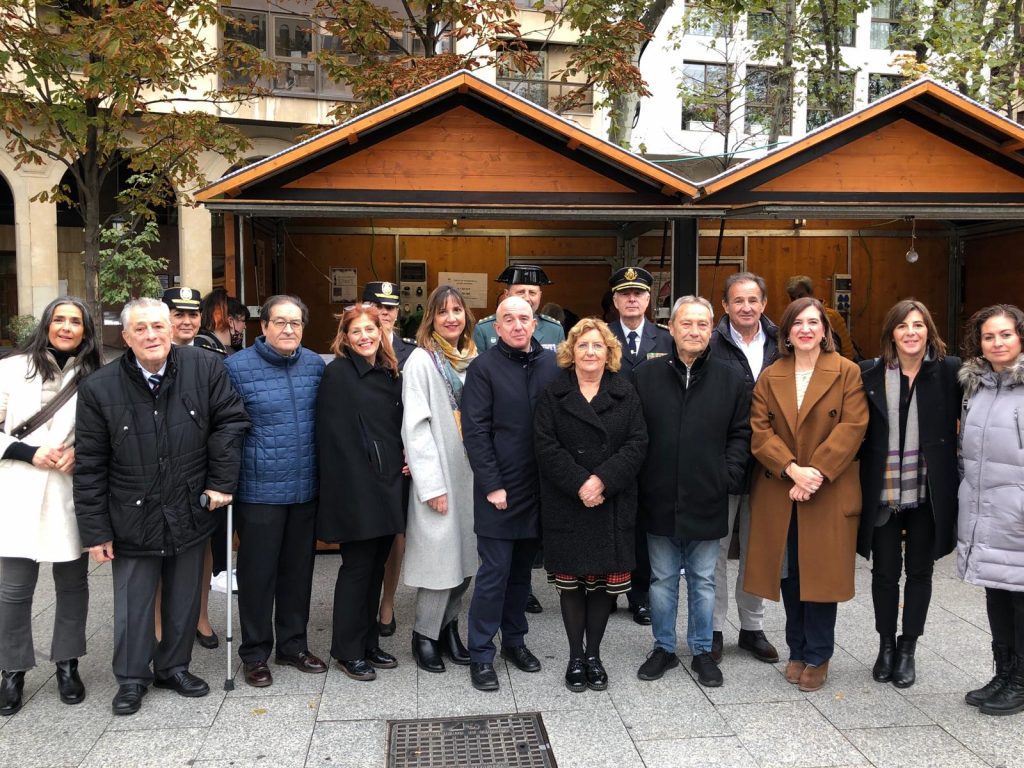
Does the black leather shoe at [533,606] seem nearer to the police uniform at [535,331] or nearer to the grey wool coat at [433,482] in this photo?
the grey wool coat at [433,482]

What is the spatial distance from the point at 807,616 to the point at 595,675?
108cm

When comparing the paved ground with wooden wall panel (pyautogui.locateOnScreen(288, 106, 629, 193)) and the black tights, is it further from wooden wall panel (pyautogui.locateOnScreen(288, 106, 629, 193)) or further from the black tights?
wooden wall panel (pyautogui.locateOnScreen(288, 106, 629, 193))

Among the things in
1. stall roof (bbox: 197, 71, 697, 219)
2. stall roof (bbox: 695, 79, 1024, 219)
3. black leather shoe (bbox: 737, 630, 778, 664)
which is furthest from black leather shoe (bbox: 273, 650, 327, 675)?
stall roof (bbox: 695, 79, 1024, 219)

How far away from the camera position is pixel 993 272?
9758 millimetres

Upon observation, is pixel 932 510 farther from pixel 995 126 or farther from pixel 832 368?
pixel 995 126

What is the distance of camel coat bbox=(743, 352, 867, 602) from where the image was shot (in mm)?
3971

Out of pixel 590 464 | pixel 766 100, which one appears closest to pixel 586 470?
pixel 590 464

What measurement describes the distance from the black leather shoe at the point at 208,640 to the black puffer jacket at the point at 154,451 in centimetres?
100

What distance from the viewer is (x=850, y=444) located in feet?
12.9

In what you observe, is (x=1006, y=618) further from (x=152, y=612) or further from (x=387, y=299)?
(x=152, y=612)

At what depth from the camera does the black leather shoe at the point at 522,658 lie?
4348 millimetres

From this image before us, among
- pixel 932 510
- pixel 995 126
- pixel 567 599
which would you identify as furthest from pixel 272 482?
pixel 995 126

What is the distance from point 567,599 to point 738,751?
1.00 m

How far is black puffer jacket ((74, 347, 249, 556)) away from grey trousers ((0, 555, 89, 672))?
0.34 meters
